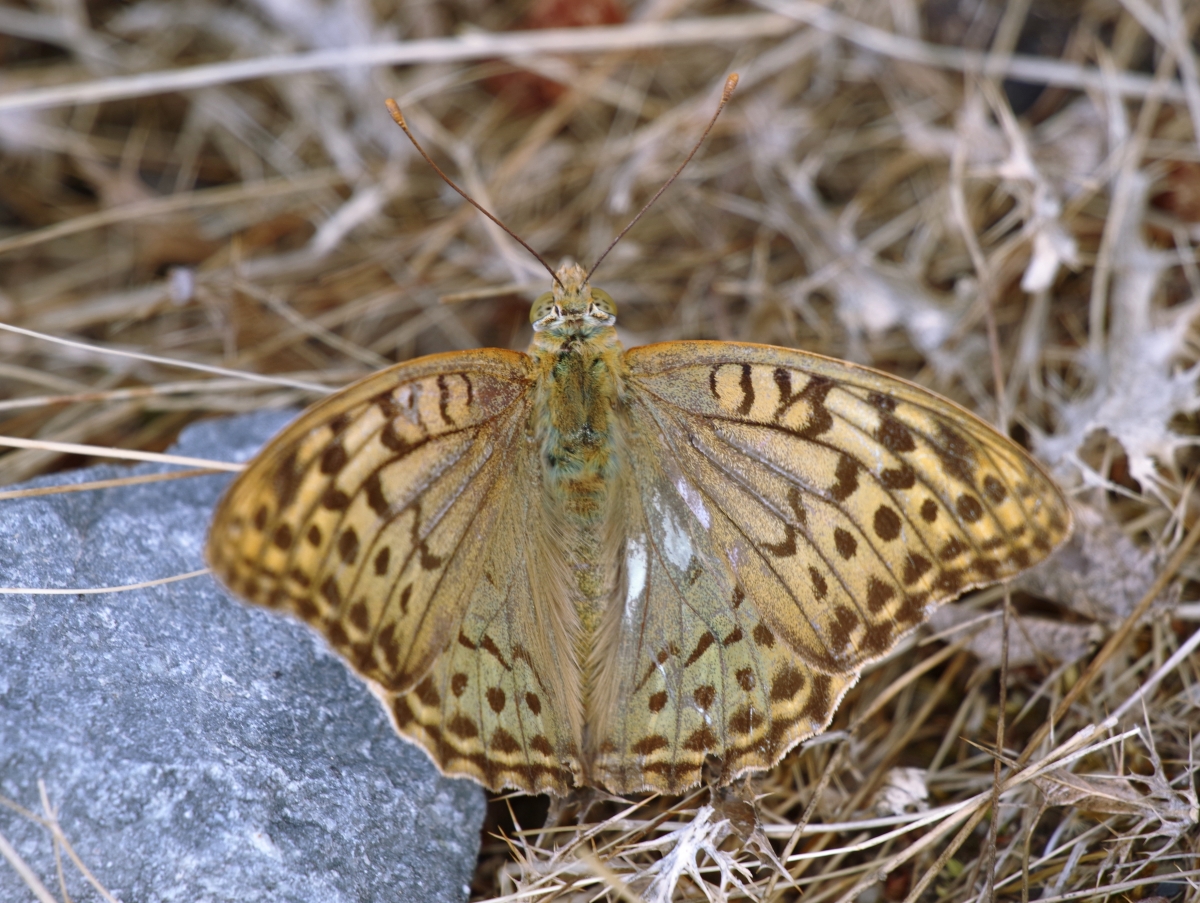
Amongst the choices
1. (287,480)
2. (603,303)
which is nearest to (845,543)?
(603,303)

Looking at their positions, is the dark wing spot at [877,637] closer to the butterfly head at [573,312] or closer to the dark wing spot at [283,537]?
the butterfly head at [573,312]

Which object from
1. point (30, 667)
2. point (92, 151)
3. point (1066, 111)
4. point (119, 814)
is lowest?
point (119, 814)

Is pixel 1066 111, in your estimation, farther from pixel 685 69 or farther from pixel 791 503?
pixel 791 503

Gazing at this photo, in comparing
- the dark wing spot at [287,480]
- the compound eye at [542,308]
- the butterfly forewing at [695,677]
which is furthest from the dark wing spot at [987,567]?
the dark wing spot at [287,480]

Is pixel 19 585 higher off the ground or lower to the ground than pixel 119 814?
higher

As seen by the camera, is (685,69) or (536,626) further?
(685,69)

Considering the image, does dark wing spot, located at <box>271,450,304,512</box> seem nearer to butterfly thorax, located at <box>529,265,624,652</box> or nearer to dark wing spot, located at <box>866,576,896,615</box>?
butterfly thorax, located at <box>529,265,624,652</box>

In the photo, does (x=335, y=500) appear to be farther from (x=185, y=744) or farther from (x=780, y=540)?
(x=780, y=540)

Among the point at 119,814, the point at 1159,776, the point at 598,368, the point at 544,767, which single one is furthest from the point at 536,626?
the point at 1159,776
